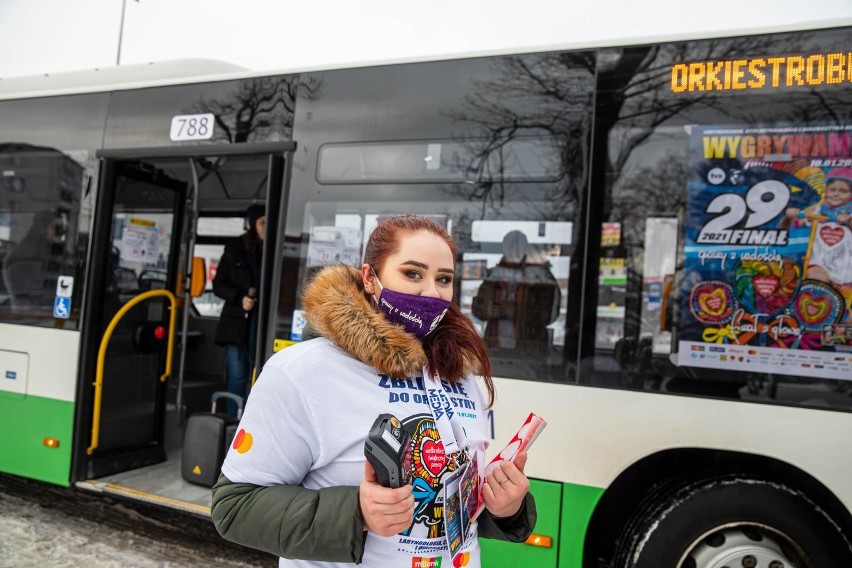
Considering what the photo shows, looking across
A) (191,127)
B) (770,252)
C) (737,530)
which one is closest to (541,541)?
(737,530)

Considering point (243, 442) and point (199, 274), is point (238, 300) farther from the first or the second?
→ point (243, 442)

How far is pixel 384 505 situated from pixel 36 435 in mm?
4258

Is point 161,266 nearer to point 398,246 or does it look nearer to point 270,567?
point 270,567

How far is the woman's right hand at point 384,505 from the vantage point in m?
1.06

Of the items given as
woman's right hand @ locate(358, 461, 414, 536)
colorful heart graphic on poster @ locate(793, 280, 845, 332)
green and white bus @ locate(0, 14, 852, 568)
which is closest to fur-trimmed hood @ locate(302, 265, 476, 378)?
woman's right hand @ locate(358, 461, 414, 536)

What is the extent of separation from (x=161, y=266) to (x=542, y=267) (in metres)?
3.38

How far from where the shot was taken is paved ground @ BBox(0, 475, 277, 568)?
367cm

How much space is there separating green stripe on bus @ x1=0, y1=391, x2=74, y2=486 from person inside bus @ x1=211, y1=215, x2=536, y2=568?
142 inches

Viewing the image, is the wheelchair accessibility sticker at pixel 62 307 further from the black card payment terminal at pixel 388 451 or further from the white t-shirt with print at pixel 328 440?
the black card payment terminal at pixel 388 451

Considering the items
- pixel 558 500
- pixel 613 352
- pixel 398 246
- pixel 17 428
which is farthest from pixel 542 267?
pixel 17 428

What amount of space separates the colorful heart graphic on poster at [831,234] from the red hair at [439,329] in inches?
77.8

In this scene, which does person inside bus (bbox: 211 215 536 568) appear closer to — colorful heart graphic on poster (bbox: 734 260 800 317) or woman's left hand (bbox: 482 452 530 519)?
woman's left hand (bbox: 482 452 530 519)

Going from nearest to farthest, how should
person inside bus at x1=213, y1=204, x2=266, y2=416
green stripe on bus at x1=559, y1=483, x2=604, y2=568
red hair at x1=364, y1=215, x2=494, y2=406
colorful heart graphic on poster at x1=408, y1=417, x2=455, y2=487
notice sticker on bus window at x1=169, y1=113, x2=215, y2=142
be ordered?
colorful heart graphic on poster at x1=408, y1=417, x2=455, y2=487, red hair at x1=364, y1=215, x2=494, y2=406, green stripe on bus at x1=559, y1=483, x2=604, y2=568, notice sticker on bus window at x1=169, y1=113, x2=215, y2=142, person inside bus at x1=213, y1=204, x2=266, y2=416

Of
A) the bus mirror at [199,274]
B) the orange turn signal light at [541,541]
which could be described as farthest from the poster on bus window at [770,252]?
the bus mirror at [199,274]
